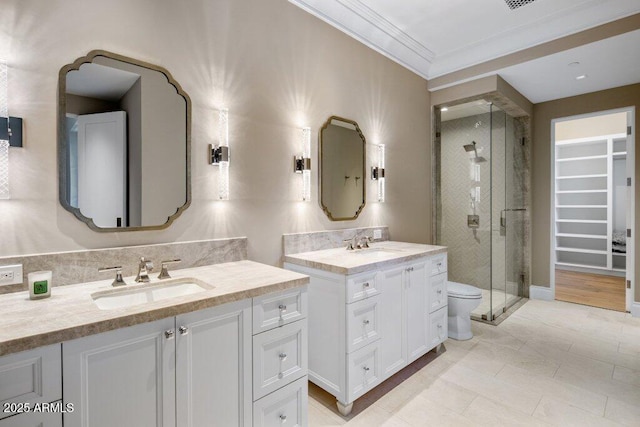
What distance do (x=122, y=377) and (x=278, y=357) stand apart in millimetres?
Result: 644

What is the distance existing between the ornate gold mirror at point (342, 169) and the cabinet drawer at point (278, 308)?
3.54 ft

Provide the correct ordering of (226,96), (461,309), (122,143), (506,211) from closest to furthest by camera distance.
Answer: (122,143) < (226,96) < (461,309) < (506,211)

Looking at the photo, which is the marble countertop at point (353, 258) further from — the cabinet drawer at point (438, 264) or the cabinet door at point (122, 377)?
the cabinet door at point (122, 377)

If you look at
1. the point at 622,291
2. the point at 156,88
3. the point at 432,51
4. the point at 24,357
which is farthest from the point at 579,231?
the point at 24,357

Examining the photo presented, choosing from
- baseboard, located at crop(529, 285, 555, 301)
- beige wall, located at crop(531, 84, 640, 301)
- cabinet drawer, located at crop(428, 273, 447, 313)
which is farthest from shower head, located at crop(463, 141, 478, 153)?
baseboard, located at crop(529, 285, 555, 301)

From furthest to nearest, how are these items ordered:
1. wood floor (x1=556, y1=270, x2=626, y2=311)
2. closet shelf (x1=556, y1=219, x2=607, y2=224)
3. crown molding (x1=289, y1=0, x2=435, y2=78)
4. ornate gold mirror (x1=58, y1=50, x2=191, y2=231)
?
closet shelf (x1=556, y1=219, x2=607, y2=224) → wood floor (x1=556, y1=270, x2=626, y2=311) → crown molding (x1=289, y1=0, x2=435, y2=78) → ornate gold mirror (x1=58, y1=50, x2=191, y2=231)

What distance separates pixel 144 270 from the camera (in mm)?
1490

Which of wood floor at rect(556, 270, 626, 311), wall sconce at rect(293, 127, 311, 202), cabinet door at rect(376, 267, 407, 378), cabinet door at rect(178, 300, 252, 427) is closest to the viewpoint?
cabinet door at rect(178, 300, 252, 427)

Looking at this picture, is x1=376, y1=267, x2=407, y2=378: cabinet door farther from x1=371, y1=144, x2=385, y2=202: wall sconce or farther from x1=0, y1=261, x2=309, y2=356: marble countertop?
x1=371, y1=144, x2=385, y2=202: wall sconce

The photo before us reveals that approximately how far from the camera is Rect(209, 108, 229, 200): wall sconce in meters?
1.86

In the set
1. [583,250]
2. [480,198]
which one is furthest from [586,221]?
[480,198]

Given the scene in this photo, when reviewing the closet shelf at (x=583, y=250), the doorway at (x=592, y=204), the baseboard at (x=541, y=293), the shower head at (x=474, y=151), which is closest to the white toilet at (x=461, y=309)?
the shower head at (x=474, y=151)

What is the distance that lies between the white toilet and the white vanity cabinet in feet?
6.34

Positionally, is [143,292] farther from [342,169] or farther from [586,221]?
[586,221]
